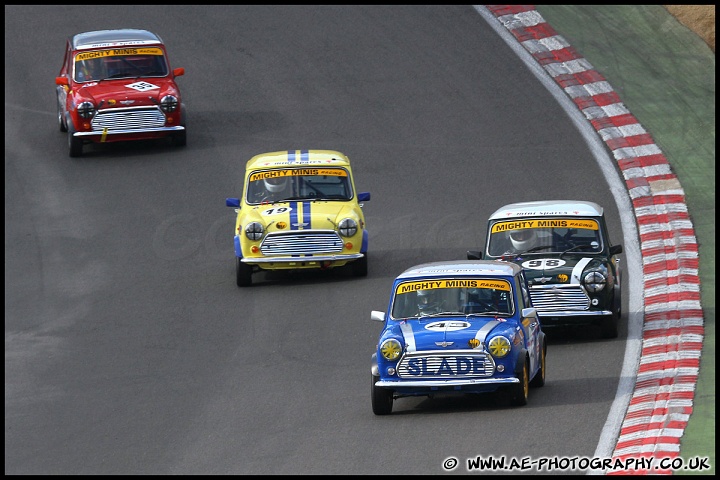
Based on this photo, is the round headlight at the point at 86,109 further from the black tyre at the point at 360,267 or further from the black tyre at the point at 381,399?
the black tyre at the point at 381,399

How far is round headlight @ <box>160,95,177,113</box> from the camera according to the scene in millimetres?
26625

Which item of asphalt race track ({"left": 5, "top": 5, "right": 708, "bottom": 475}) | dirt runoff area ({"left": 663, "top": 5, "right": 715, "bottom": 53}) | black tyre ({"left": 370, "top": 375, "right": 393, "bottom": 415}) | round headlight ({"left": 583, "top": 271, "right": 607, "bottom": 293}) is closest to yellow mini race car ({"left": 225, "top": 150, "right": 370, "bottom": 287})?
asphalt race track ({"left": 5, "top": 5, "right": 708, "bottom": 475})

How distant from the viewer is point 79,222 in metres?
24.0

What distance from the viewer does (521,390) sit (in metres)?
14.6

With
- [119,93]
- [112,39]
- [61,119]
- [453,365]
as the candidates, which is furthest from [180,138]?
[453,365]

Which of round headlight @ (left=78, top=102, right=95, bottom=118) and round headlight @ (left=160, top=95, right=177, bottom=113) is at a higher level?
round headlight @ (left=160, top=95, right=177, bottom=113)

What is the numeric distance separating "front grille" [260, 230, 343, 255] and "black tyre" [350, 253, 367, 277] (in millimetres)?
346

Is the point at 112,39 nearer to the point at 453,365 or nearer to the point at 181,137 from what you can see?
the point at 181,137

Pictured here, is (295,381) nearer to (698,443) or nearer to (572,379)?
(572,379)

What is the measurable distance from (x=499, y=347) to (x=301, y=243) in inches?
267

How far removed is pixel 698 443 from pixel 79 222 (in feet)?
44.4

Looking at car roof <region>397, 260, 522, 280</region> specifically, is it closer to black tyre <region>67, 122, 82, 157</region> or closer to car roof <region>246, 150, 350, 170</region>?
car roof <region>246, 150, 350, 170</region>

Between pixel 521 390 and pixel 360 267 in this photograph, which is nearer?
pixel 521 390

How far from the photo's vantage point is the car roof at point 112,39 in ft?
90.1
